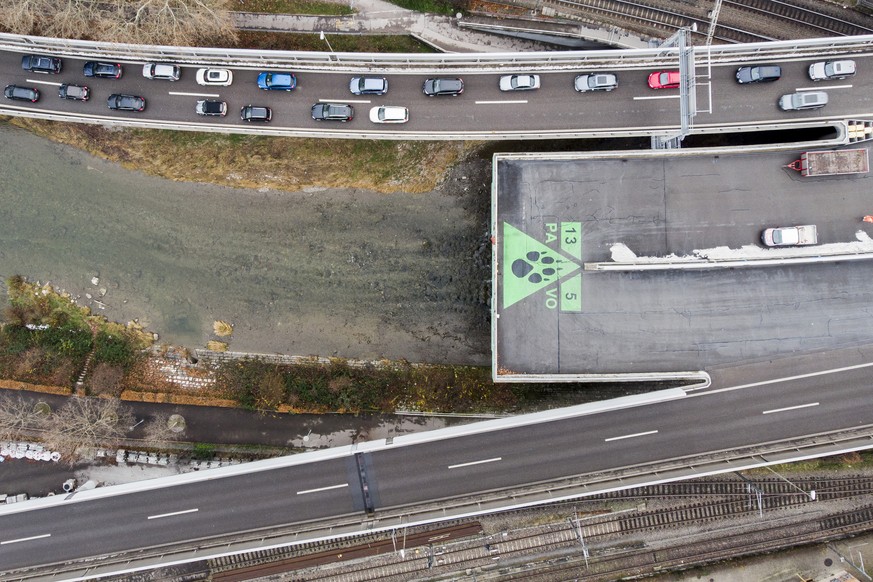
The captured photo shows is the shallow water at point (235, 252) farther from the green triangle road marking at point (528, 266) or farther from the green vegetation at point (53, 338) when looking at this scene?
the green triangle road marking at point (528, 266)

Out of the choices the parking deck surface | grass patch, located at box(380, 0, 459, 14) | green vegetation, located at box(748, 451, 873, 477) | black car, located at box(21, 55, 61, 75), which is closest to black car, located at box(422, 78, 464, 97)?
the parking deck surface

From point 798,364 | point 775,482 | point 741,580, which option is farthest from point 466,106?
point 741,580

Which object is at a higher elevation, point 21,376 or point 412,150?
point 412,150

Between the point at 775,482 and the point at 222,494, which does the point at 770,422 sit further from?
the point at 222,494

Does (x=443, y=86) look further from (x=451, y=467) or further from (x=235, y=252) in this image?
(x=451, y=467)

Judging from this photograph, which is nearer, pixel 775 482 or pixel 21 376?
pixel 775 482

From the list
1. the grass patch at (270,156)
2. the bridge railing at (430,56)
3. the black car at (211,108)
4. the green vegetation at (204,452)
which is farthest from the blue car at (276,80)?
the green vegetation at (204,452)
